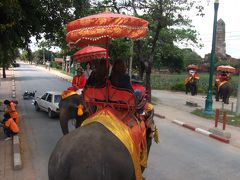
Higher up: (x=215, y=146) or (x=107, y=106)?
(x=107, y=106)

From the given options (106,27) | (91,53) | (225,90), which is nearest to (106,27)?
(106,27)

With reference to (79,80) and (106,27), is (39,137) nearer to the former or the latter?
(79,80)

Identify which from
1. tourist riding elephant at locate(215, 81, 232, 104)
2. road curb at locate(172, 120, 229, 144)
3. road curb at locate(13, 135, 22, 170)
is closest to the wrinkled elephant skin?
road curb at locate(13, 135, 22, 170)

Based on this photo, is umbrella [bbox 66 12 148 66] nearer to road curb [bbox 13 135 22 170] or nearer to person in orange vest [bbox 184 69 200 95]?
road curb [bbox 13 135 22 170]

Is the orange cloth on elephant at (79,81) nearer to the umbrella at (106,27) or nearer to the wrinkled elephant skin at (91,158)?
the umbrella at (106,27)

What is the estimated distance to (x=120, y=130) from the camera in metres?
4.63

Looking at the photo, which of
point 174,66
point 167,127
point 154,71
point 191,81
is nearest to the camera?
point 167,127

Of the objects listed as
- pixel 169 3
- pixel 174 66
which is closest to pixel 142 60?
pixel 169 3

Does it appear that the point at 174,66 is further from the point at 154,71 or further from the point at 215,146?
the point at 215,146

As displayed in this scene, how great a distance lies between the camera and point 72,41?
556 centimetres

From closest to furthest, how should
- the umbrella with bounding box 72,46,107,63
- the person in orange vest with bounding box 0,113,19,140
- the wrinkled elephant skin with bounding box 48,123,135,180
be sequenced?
the wrinkled elephant skin with bounding box 48,123,135,180, the umbrella with bounding box 72,46,107,63, the person in orange vest with bounding box 0,113,19,140

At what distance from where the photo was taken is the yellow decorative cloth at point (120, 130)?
451cm

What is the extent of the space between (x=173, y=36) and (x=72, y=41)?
77.4 ft

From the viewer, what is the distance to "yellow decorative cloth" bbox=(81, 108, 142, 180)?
4508mm
